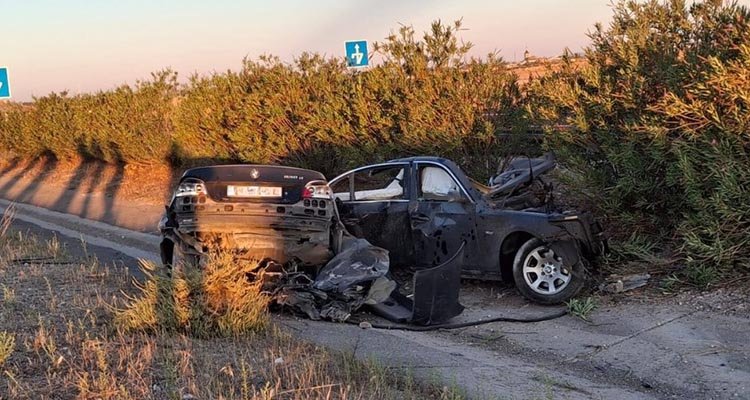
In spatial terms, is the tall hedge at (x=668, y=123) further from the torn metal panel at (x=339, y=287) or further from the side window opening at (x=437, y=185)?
the torn metal panel at (x=339, y=287)

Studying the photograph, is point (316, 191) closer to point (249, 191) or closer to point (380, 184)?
point (249, 191)

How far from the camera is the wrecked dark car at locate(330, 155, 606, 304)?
302 inches

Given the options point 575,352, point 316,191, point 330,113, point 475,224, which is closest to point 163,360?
point 316,191

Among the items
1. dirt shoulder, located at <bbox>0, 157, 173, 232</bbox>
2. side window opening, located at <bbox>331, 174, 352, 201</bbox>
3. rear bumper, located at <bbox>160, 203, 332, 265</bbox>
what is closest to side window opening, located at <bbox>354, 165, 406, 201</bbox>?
side window opening, located at <bbox>331, 174, 352, 201</bbox>

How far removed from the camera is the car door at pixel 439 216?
8.30 meters

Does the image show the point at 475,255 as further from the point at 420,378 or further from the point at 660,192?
the point at 420,378

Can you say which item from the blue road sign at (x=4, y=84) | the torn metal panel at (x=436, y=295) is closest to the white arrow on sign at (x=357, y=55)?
the torn metal panel at (x=436, y=295)

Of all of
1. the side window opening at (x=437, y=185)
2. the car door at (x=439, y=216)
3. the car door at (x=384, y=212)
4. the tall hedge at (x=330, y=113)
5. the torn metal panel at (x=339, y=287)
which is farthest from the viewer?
the tall hedge at (x=330, y=113)

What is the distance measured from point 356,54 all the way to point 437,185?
7.61 metres

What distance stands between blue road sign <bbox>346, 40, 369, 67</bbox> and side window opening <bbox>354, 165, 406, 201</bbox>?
6346 mm

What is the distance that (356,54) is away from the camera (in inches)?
617

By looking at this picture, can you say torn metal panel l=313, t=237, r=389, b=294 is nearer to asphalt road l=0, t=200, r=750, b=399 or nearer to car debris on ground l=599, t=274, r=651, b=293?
asphalt road l=0, t=200, r=750, b=399

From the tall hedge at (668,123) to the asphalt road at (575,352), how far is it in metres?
1.07

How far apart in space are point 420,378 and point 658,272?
13.3 feet
